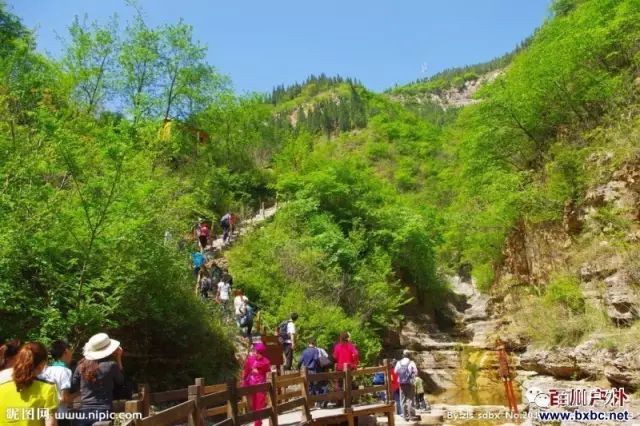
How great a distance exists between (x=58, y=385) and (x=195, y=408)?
1560mm

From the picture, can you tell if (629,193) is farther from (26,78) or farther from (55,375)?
(26,78)

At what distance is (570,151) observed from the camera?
66.2 ft

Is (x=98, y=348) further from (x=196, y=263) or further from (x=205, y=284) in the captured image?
(x=196, y=263)

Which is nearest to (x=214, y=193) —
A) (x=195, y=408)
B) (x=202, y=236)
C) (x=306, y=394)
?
(x=202, y=236)

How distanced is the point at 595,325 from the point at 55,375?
1326cm

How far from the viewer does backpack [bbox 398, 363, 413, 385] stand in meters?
13.0

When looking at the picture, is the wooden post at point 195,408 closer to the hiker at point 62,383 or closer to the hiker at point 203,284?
the hiker at point 62,383

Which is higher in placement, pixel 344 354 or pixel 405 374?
pixel 344 354

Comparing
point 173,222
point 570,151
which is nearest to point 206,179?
point 173,222

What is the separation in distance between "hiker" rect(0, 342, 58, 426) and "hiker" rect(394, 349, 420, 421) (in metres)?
9.93

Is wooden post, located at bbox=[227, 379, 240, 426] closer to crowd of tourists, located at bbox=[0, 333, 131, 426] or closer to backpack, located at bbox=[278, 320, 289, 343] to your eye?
crowd of tourists, located at bbox=[0, 333, 131, 426]

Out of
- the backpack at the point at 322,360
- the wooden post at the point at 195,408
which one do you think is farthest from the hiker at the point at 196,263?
the wooden post at the point at 195,408

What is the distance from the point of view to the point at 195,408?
6.59 meters

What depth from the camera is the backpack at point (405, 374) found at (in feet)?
42.8
